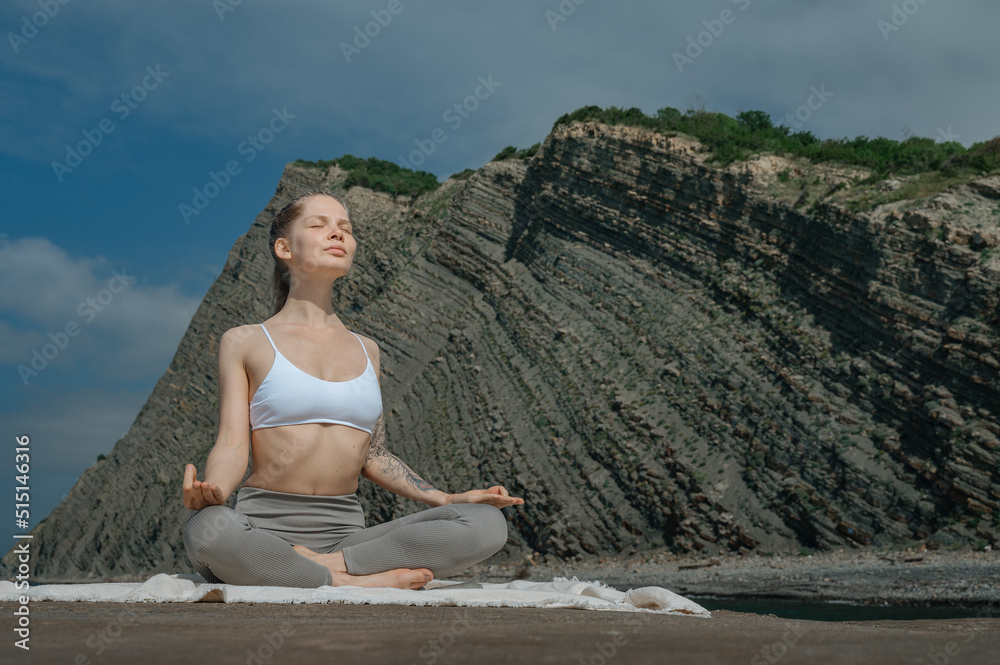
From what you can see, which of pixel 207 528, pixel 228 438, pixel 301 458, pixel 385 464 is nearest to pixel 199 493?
pixel 207 528

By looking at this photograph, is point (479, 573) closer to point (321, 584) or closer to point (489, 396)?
point (489, 396)

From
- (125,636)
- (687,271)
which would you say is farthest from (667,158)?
(125,636)

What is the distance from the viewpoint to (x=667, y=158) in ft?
54.7

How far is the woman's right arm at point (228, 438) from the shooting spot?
2725 millimetres

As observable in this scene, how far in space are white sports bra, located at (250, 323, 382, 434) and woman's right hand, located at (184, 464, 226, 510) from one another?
0.51 m

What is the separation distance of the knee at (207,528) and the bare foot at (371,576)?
0.32 m

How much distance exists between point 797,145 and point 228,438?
16542 millimetres

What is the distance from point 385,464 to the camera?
3.62 meters

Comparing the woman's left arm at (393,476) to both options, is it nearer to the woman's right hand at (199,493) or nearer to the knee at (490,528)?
the knee at (490,528)

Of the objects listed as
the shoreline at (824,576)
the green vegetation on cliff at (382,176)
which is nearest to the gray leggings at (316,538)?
the shoreline at (824,576)

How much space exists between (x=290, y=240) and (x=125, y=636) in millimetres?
2598

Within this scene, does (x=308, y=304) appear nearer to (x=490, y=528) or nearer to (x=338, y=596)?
(x=490, y=528)

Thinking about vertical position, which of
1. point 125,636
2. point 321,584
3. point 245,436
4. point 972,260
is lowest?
point 321,584

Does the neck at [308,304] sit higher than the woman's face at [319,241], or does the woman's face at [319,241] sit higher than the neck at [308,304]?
the woman's face at [319,241]
